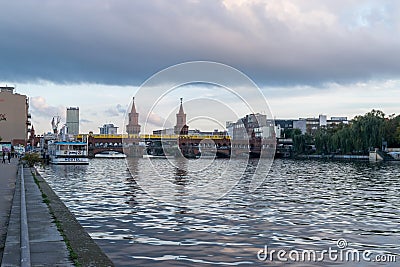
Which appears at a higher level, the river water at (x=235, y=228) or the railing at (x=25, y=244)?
the railing at (x=25, y=244)

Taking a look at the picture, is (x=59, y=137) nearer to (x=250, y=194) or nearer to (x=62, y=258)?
(x=250, y=194)

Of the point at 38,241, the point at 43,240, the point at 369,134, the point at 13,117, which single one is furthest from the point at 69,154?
the point at 38,241

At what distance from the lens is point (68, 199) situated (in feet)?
111

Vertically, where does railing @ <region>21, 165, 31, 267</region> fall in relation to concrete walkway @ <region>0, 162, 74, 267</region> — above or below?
above

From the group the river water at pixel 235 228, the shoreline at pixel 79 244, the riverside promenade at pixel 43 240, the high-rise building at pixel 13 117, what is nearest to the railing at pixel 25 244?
the riverside promenade at pixel 43 240

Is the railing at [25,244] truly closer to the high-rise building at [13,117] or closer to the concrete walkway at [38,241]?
the concrete walkway at [38,241]

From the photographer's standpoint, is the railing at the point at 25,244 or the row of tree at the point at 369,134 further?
the row of tree at the point at 369,134

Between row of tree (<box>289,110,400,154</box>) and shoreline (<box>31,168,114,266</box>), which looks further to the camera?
row of tree (<box>289,110,400,154</box>)

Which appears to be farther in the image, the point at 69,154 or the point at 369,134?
the point at 369,134

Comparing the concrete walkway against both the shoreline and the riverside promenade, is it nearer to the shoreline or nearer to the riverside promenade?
the riverside promenade

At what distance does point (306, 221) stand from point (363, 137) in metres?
130

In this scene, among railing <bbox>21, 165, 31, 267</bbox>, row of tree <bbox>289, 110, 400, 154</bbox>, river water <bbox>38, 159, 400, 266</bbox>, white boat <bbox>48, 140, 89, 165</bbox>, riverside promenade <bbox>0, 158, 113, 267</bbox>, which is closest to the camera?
railing <bbox>21, 165, 31, 267</bbox>

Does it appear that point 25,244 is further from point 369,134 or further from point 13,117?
point 13,117

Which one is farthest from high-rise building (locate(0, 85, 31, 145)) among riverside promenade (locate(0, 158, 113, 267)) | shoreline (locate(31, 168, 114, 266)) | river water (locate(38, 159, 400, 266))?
shoreline (locate(31, 168, 114, 266))
